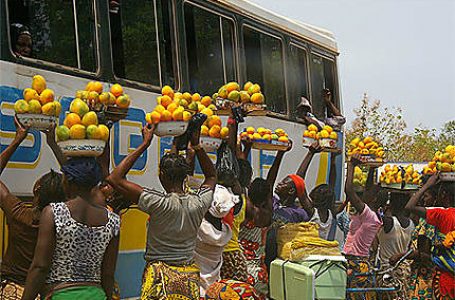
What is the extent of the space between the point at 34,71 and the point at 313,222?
316 cm

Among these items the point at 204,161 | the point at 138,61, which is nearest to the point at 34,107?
the point at 204,161

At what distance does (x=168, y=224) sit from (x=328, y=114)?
6261 mm

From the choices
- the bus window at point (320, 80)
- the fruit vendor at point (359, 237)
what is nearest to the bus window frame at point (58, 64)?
the fruit vendor at point (359, 237)

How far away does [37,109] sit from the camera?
189 inches

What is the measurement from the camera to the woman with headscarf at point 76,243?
13.3ft

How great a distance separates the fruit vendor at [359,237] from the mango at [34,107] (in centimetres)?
388

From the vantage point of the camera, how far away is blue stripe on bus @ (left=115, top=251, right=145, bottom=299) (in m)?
6.31

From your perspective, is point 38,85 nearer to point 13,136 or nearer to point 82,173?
point 13,136

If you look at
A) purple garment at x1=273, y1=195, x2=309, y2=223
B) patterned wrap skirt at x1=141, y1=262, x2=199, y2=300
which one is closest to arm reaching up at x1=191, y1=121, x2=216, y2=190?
patterned wrap skirt at x1=141, y1=262, x2=199, y2=300

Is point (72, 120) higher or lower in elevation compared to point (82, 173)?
higher

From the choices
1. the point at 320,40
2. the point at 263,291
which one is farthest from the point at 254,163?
the point at 320,40

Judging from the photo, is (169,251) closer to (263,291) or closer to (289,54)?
(263,291)

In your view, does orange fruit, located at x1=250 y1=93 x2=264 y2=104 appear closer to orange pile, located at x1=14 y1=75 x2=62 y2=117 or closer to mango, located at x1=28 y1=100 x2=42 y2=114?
orange pile, located at x1=14 y1=75 x2=62 y2=117

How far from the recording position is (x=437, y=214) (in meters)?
6.87
